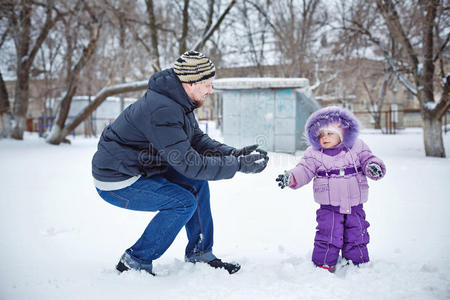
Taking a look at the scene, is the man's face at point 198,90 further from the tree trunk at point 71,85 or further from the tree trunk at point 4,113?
the tree trunk at point 4,113

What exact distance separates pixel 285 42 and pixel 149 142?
16.9m

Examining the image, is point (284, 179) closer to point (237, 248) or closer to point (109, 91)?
point (237, 248)

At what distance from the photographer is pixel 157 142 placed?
6.25 feet

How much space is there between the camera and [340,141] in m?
2.36

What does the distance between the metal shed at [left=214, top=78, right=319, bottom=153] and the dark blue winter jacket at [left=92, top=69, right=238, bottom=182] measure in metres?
6.44

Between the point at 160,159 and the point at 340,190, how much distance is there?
1122mm

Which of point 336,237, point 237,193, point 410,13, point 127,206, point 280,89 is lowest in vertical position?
point 237,193

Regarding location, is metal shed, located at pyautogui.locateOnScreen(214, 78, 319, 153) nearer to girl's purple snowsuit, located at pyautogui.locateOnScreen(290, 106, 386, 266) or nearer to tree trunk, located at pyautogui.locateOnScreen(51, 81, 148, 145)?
tree trunk, located at pyautogui.locateOnScreen(51, 81, 148, 145)

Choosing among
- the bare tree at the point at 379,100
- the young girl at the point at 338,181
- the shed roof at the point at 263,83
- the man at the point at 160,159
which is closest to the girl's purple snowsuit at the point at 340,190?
Result: the young girl at the point at 338,181

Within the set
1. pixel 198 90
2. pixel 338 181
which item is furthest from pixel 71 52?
pixel 338 181

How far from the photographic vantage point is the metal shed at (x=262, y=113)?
8391 mm

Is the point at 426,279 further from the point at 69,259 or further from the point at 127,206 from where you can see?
the point at 69,259

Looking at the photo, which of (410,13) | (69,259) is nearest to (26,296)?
(69,259)

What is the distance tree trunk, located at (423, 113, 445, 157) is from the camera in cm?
830
